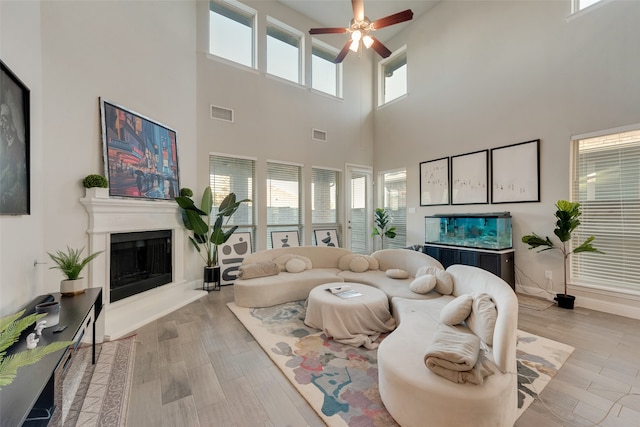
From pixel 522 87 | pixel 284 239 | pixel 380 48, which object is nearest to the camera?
pixel 380 48

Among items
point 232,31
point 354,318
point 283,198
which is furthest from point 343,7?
point 354,318

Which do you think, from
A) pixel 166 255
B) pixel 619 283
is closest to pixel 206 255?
pixel 166 255

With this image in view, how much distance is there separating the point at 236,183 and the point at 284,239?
1536 millimetres

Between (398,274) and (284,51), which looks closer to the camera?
(398,274)

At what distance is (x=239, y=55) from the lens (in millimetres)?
5117

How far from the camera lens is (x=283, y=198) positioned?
18.6ft

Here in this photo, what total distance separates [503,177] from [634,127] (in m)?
1.51

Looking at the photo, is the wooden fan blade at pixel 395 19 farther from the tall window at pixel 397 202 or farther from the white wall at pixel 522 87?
the tall window at pixel 397 202

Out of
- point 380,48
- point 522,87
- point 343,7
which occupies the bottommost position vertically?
point 522,87

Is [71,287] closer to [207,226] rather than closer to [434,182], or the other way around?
[207,226]

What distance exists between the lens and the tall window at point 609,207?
329 cm

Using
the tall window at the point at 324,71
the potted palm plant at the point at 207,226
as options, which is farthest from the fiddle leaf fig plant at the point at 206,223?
the tall window at the point at 324,71

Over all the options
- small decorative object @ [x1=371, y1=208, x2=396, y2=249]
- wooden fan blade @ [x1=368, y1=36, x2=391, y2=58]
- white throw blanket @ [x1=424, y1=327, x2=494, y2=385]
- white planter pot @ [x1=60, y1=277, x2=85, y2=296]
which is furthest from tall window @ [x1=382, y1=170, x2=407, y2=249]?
white planter pot @ [x1=60, y1=277, x2=85, y2=296]

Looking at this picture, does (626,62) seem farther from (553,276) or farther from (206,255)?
(206,255)
